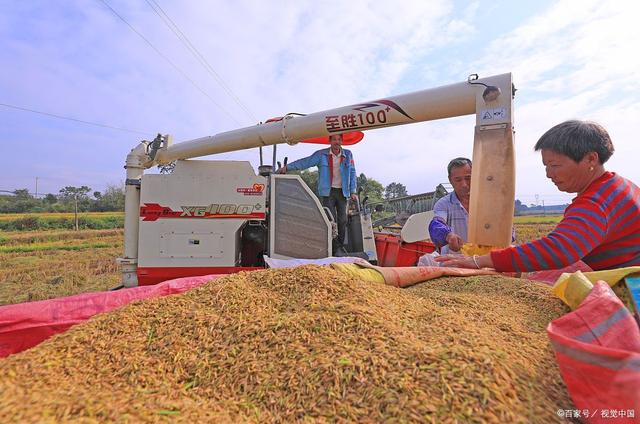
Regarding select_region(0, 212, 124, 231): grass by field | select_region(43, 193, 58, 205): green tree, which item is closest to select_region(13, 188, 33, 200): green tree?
select_region(43, 193, 58, 205): green tree

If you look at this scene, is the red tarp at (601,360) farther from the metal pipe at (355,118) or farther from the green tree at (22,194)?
the green tree at (22,194)

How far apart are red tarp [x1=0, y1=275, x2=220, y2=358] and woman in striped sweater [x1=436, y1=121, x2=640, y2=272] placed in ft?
6.92

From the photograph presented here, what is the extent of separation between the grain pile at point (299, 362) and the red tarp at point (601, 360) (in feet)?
0.29

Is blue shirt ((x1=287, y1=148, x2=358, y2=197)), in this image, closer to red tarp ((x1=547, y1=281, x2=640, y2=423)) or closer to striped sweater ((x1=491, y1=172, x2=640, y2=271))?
striped sweater ((x1=491, y1=172, x2=640, y2=271))

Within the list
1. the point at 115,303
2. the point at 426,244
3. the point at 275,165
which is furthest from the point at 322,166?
the point at 115,303

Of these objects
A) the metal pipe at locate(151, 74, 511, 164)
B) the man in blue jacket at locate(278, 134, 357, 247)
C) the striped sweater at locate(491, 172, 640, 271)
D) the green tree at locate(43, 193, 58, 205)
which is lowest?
the striped sweater at locate(491, 172, 640, 271)

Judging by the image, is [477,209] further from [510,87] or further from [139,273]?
[139,273]

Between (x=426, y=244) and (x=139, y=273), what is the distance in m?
3.32

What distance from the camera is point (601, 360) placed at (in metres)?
0.96

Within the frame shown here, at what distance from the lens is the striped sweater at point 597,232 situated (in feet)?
5.81

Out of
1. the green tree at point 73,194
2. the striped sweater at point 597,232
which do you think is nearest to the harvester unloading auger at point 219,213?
the striped sweater at point 597,232

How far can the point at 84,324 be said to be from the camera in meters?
1.69

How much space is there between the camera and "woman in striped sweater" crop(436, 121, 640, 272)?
1777 mm

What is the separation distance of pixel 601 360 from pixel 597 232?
3.41 ft
